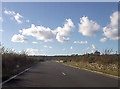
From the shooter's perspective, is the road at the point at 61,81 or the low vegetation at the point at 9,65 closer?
the road at the point at 61,81

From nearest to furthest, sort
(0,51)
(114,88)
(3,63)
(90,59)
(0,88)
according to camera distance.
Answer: (0,88) < (114,88) < (3,63) < (0,51) < (90,59)

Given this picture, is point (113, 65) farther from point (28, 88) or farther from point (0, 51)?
point (28, 88)

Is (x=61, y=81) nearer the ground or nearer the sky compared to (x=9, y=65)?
nearer the ground

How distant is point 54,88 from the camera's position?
1001 cm

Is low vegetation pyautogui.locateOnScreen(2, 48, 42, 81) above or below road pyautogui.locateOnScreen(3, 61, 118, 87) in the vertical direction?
above

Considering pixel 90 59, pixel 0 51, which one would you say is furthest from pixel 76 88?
pixel 90 59

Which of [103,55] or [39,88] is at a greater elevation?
[103,55]

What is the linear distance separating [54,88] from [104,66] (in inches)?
859

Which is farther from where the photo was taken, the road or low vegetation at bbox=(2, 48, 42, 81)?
low vegetation at bbox=(2, 48, 42, 81)

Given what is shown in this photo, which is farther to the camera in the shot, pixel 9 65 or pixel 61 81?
pixel 9 65

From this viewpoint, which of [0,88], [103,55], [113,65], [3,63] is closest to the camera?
[0,88]

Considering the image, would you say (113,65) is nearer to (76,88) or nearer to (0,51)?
(0,51)

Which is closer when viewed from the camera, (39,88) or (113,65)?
(39,88)

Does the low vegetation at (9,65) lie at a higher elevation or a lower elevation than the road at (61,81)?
higher
